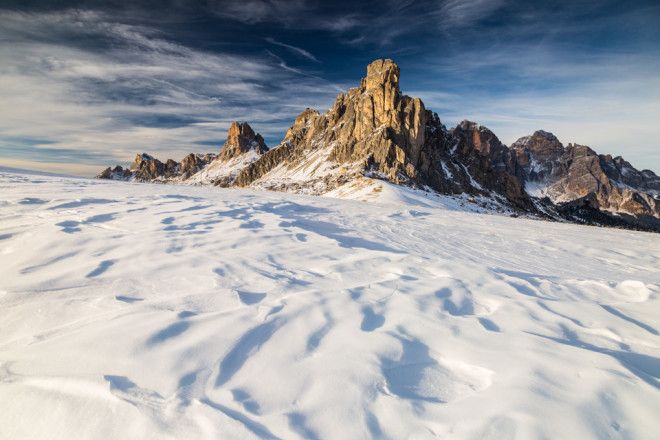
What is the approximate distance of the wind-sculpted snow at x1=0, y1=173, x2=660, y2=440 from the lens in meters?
2.04

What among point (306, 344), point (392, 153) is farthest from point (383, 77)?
point (306, 344)

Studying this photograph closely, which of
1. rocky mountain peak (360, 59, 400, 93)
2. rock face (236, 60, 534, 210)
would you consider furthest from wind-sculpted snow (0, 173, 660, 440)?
rocky mountain peak (360, 59, 400, 93)

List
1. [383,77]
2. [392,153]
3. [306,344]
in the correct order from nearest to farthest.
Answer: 1. [306,344]
2. [392,153]
3. [383,77]

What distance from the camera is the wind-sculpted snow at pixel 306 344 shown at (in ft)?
6.71

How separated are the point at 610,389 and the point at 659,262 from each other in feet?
24.3

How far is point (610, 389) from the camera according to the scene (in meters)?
2.27

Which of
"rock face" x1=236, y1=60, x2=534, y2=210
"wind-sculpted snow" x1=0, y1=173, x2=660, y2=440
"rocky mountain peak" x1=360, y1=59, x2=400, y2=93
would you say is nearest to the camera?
"wind-sculpted snow" x1=0, y1=173, x2=660, y2=440

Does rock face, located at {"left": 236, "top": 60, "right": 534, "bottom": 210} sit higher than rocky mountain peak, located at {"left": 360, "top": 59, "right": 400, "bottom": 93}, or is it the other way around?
rocky mountain peak, located at {"left": 360, "top": 59, "right": 400, "bottom": 93}

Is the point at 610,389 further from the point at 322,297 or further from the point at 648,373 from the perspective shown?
the point at 322,297

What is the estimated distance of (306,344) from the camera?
284cm

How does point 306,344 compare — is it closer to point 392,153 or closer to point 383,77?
point 392,153

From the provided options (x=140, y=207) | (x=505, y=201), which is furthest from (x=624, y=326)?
(x=505, y=201)

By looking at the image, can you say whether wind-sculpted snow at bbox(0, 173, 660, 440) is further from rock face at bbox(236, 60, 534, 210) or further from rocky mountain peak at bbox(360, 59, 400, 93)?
rocky mountain peak at bbox(360, 59, 400, 93)

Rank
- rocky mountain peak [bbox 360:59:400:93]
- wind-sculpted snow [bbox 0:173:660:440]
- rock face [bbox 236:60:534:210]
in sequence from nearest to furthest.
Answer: wind-sculpted snow [bbox 0:173:660:440] < rock face [bbox 236:60:534:210] < rocky mountain peak [bbox 360:59:400:93]
